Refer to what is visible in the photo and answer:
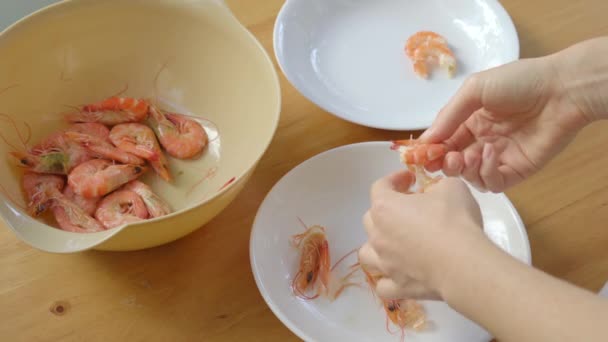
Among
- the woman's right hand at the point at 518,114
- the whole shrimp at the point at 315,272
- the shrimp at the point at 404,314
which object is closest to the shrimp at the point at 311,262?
the whole shrimp at the point at 315,272

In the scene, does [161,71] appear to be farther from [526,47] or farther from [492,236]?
[526,47]

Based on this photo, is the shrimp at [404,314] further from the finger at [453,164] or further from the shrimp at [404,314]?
the finger at [453,164]

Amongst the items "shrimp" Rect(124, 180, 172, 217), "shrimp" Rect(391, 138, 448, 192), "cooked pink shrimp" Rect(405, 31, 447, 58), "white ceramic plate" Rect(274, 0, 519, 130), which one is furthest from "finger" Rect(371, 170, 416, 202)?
"cooked pink shrimp" Rect(405, 31, 447, 58)

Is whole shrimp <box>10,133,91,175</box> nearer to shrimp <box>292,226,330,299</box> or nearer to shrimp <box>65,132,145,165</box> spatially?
shrimp <box>65,132,145,165</box>

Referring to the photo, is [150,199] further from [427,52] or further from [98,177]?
[427,52]

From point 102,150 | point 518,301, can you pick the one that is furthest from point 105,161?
point 518,301

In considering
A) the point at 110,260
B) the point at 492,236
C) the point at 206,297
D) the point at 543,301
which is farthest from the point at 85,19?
the point at 543,301
